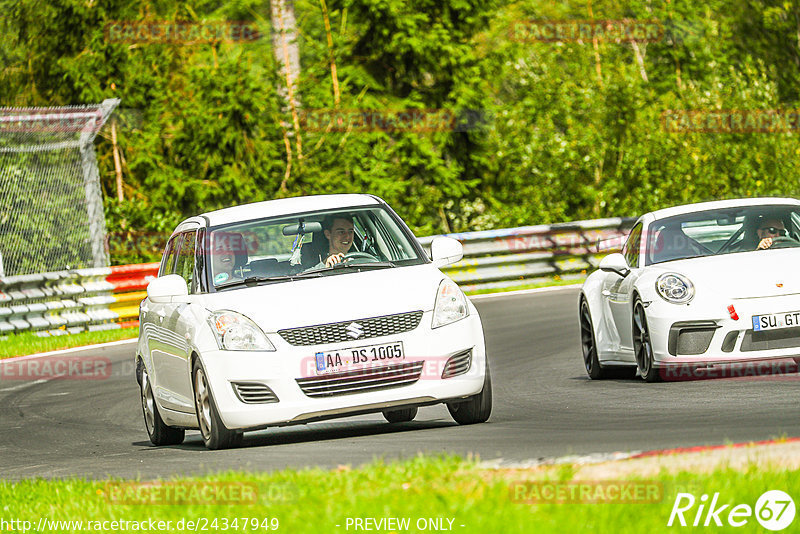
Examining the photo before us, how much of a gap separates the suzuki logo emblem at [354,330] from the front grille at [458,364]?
58 centimetres

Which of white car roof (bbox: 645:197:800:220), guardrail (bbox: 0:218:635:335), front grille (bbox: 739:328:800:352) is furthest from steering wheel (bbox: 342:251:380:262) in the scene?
guardrail (bbox: 0:218:635:335)

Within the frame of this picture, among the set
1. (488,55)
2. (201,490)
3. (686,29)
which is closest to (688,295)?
(201,490)

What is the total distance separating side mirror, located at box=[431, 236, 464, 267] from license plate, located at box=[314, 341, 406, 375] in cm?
118

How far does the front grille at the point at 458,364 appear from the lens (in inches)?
338

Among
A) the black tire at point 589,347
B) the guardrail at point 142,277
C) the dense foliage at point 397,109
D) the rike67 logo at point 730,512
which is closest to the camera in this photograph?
the rike67 logo at point 730,512

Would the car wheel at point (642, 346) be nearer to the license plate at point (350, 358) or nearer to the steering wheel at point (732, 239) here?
the steering wheel at point (732, 239)

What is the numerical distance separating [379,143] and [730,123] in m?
6.65

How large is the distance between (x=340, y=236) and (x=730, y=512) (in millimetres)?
5104

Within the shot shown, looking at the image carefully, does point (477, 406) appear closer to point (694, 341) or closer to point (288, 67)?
point (694, 341)

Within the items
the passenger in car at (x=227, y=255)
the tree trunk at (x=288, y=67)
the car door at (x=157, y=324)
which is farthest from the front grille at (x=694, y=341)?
the tree trunk at (x=288, y=67)

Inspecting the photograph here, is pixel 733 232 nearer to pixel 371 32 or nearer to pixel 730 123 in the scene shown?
pixel 730 123

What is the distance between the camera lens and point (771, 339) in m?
9.78

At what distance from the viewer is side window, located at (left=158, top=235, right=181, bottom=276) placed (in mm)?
10742

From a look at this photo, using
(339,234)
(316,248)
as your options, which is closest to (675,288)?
(339,234)
